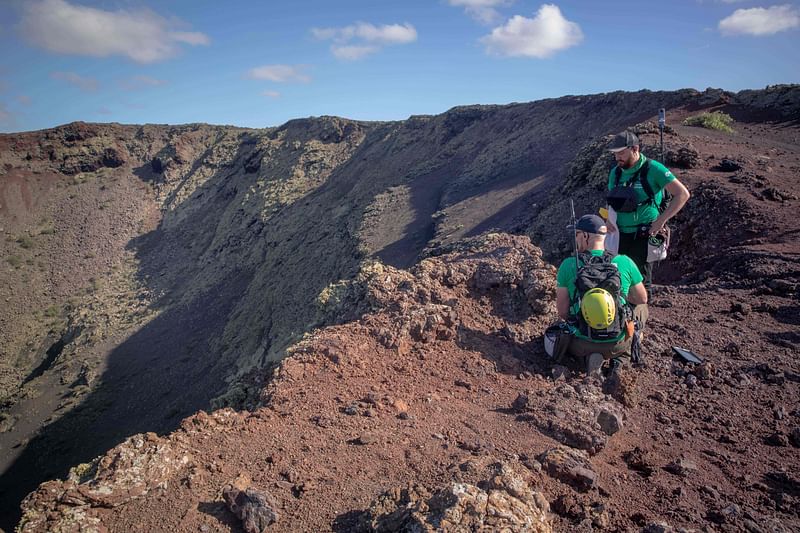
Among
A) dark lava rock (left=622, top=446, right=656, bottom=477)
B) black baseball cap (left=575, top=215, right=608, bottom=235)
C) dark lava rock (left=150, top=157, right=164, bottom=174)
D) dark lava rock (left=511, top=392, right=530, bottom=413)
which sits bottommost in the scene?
dark lava rock (left=622, top=446, right=656, bottom=477)

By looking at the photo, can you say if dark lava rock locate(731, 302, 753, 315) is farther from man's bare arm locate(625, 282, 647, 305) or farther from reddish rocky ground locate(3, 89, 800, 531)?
man's bare arm locate(625, 282, 647, 305)

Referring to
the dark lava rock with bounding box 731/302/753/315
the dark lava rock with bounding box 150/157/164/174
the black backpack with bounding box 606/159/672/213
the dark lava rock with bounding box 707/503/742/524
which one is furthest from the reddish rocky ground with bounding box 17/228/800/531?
the dark lava rock with bounding box 150/157/164/174

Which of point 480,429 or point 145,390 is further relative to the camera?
point 145,390

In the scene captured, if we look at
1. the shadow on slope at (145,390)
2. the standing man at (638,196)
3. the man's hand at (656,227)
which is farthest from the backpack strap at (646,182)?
the shadow on slope at (145,390)

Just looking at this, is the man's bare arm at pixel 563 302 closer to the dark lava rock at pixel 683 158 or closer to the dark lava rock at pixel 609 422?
the dark lava rock at pixel 609 422

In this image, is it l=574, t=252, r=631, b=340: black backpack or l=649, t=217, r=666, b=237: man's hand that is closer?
l=574, t=252, r=631, b=340: black backpack

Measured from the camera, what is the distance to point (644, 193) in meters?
4.51

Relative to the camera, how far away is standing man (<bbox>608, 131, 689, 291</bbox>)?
436cm

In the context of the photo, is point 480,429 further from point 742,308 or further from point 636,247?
point 742,308

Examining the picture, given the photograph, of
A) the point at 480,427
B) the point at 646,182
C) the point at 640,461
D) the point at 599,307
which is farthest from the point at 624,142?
the point at 480,427

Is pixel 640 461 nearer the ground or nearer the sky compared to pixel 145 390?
nearer the sky

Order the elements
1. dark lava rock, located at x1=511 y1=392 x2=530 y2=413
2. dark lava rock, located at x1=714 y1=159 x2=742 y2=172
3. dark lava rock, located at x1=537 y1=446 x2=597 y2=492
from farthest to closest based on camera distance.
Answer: dark lava rock, located at x1=714 y1=159 x2=742 y2=172
dark lava rock, located at x1=511 y1=392 x2=530 y2=413
dark lava rock, located at x1=537 y1=446 x2=597 y2=492

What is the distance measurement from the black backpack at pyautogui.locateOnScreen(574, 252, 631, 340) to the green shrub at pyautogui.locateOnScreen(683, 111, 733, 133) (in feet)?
37.8

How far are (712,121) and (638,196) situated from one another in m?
10.4
